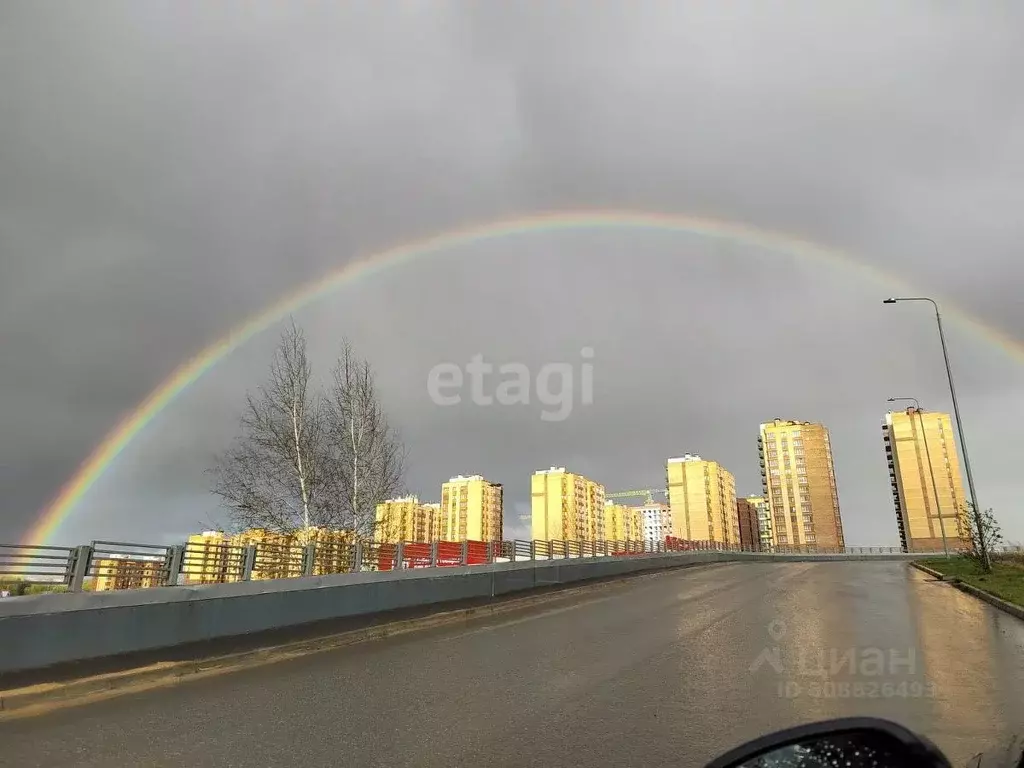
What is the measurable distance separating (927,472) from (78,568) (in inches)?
4313

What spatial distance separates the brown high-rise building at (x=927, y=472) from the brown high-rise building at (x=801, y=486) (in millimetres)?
16666

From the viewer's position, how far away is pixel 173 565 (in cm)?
1192

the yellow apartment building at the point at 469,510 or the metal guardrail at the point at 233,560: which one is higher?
the yellow apartment building at the point at 469,510

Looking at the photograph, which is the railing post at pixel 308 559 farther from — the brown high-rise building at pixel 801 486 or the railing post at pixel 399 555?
the brown high-rise building at pixel 801 486

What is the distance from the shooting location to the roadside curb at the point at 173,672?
25.5 ft

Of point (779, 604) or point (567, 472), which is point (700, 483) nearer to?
point (567, 472)

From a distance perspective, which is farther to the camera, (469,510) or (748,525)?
(748,525)

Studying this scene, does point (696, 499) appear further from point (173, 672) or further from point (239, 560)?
point (173, 672)

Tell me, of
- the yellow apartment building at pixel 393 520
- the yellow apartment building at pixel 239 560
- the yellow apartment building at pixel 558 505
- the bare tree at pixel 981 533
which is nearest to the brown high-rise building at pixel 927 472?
the yellow apartment building at pixel 558 505

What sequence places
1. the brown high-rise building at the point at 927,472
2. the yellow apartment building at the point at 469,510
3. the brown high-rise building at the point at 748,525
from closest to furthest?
the brown high-rise building at the point at 927,472, the yellow apartment building at the point at 469,510, the brown high-rise building at the point at 748,525

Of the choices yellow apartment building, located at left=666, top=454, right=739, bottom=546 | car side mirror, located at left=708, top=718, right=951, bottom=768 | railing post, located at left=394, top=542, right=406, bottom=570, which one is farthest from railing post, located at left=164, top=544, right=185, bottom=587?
yellow apartment building, located at left=666, top=454, right=739, bottom=546

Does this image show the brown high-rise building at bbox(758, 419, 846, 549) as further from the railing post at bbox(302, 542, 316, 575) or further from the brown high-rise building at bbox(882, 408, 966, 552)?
the railing post at bbox(302, 542, 316, 575)

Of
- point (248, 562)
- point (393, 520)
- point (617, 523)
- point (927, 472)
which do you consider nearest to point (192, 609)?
point (248, 562)

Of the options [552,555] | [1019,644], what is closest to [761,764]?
[1019,644]
